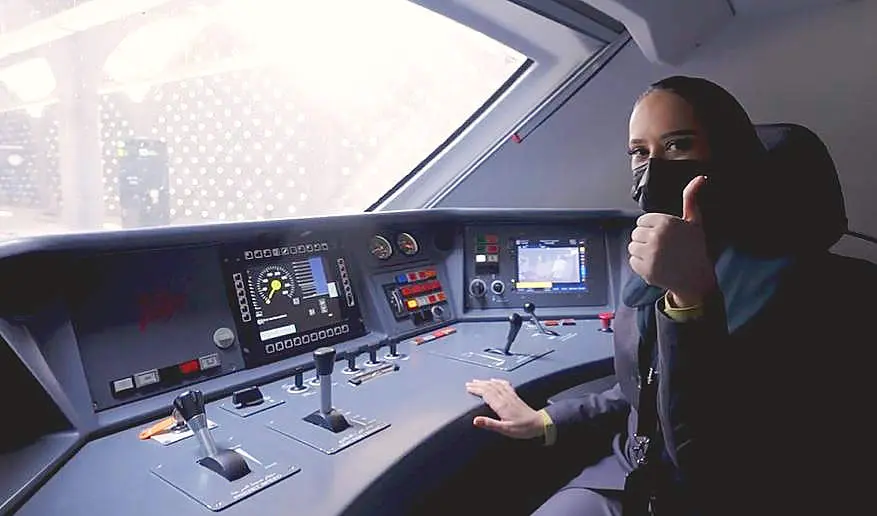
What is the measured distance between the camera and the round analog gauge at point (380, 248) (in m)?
2.01

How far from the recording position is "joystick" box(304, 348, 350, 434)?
1211mm

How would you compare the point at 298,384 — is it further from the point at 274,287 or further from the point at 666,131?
the point at 666,131

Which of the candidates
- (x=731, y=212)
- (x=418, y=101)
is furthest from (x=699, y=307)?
(x=418, y=101)

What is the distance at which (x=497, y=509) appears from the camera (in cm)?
187

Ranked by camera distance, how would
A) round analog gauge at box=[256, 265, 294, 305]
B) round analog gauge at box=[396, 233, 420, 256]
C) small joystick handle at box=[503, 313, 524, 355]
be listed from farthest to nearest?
round analog gauge at box=[396, 233, 420, 256]
small joystick handle at box=[503, 313, 524, 355]
round analog gauge at box=[256, 265, 294, 305]

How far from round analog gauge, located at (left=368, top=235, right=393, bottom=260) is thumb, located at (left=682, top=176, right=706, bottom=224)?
1.16 meters

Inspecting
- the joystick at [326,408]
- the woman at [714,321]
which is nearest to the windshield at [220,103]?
the joystick at [326,408]

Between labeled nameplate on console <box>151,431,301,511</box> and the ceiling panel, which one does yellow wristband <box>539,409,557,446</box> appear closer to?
labeled nameplate on console <box>151,431,301,511</box>

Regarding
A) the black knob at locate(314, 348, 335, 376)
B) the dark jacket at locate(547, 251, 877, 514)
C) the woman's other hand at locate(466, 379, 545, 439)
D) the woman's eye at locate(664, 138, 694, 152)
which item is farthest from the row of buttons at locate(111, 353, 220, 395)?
the woman's eye at locate(664, 138, 694, 152)

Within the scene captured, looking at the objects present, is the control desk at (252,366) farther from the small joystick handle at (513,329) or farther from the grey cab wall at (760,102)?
the grey cab wall at (760,102)

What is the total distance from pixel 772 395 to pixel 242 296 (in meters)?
1.14

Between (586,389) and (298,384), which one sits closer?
(298,384)

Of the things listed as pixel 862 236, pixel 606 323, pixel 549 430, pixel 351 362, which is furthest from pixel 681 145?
pixel 862 236

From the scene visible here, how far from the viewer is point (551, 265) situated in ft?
7.47
